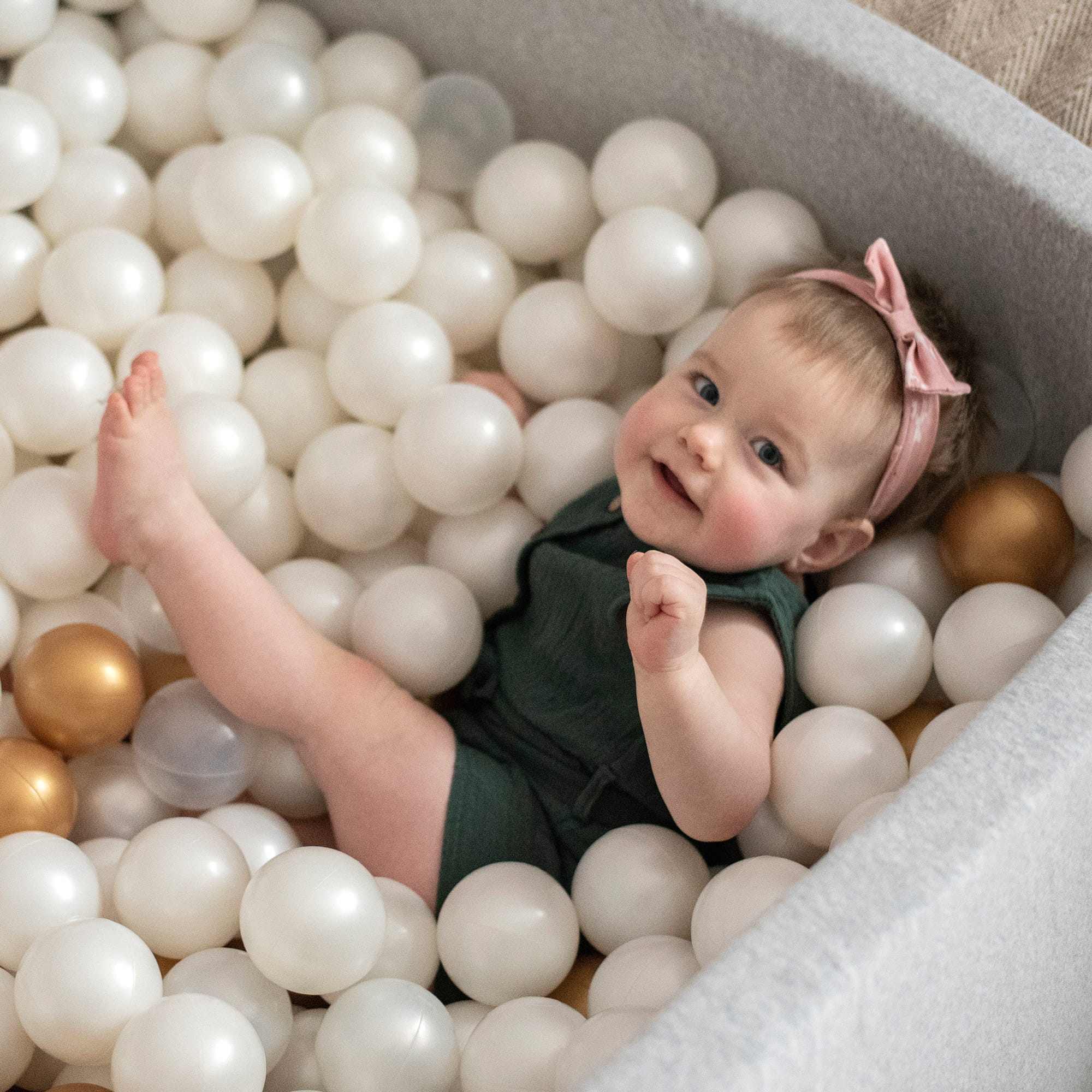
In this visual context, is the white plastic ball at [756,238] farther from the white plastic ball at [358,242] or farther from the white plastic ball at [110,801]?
the white plastic ball at [110,801]

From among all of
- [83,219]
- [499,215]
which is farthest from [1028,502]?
[83,219]

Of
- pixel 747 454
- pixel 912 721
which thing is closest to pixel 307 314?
pixel 747 454

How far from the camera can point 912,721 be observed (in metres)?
1.05

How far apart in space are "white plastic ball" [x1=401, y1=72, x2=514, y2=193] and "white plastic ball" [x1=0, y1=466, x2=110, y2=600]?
561 millimetres

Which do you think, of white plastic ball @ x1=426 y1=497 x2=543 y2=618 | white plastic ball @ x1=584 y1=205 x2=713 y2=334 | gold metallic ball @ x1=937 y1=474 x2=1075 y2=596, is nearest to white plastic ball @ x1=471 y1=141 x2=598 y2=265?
white plastic ball @ x1=584 y1=205 x2=713 y2=334

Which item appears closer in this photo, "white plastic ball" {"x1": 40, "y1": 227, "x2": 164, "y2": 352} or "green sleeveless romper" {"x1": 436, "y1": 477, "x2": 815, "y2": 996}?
"green sleeveless romper" {"x1": 436, "y1": 477, "x2": 815, "y2": 996}

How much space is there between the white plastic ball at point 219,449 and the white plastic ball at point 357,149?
0.31 m

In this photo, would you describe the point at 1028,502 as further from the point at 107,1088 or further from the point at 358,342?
the point at 107,1088

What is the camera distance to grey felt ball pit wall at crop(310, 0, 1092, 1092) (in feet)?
2.03

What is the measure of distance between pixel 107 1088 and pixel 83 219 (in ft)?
2.92

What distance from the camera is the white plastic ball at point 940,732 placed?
896mm

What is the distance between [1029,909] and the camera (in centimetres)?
73

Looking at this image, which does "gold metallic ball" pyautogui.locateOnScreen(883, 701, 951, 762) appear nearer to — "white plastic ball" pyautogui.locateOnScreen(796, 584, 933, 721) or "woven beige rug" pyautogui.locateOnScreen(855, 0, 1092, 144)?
"white plastic ball" pyautogui.locateOnScreen(796, 584, 933, 721)

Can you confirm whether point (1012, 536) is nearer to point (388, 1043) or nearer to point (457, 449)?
point (457, 449)
